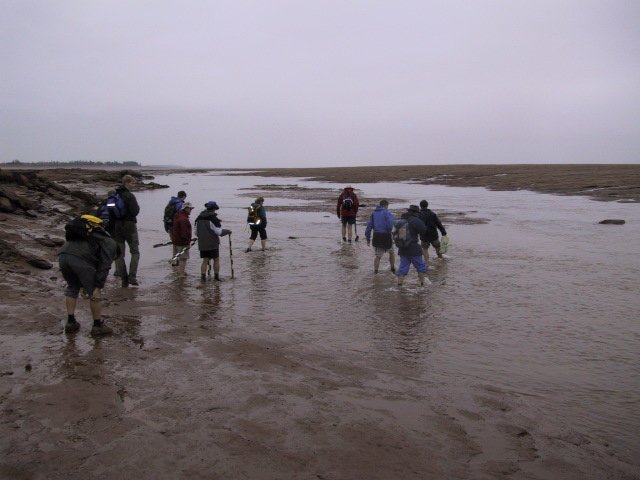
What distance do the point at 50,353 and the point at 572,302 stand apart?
29.3 ft

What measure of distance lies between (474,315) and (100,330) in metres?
6.07

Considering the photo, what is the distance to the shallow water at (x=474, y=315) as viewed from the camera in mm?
5734

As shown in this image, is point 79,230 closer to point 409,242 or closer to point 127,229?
point 127,229

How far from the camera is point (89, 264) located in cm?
688

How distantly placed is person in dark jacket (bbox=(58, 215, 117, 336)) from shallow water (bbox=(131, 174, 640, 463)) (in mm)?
896

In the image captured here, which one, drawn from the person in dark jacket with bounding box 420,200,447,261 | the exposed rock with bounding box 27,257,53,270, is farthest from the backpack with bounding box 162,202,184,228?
the person in dark jacket with bounding box 420,200,447,261

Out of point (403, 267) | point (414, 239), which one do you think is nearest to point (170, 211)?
point (403, 267)

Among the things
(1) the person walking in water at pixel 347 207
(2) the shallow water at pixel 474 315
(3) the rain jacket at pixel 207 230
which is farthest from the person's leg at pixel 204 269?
(1) the person walking in water at pixel 347 207

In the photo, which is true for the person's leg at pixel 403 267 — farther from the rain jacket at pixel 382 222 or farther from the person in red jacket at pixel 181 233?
the person in red jacket at pixel 181 233

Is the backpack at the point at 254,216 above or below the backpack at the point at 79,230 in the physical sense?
below

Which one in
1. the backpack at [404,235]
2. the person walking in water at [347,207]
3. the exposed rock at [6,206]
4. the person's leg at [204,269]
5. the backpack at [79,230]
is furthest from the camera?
the exposed rock at [6,206]

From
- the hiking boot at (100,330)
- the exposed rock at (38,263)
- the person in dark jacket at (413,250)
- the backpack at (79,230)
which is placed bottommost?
the hiking boot at (100,330)

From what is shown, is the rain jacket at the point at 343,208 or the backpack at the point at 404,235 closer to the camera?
the backpack at the point at 404,235

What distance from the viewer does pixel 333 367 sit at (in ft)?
20.5
